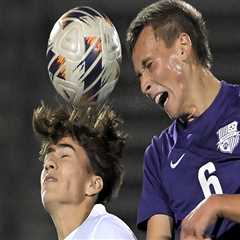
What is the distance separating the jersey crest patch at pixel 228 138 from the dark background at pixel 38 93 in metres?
1.94

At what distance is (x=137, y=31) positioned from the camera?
2.94m

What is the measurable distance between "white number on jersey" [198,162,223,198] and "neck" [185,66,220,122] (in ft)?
0.54

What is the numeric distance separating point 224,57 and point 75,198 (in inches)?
76.5

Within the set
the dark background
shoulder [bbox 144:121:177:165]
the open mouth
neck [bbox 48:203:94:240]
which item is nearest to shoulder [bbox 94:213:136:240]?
neck [bbox 48:203:94:240]

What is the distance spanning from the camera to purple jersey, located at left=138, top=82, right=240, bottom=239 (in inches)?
109

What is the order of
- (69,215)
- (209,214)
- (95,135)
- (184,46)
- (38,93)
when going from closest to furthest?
1. (209,214)
2. (184,46)
3. (69,215)
4. (95,135)
5. (38,93)

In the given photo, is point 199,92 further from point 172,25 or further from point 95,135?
point 95,135

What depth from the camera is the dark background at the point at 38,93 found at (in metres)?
4.76

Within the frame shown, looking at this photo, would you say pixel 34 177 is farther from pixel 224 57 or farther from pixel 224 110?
Answer: pixel 224 110

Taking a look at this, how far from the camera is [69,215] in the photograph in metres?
3.11

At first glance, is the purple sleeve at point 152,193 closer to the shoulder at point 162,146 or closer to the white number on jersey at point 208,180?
the shoulder at point 162,146

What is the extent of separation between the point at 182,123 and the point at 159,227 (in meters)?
0.31

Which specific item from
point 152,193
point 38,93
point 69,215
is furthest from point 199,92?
point 38,93

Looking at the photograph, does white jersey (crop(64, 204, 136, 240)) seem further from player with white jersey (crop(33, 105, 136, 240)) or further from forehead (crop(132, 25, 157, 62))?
forehead (crop(132, 25, 157, 62))
